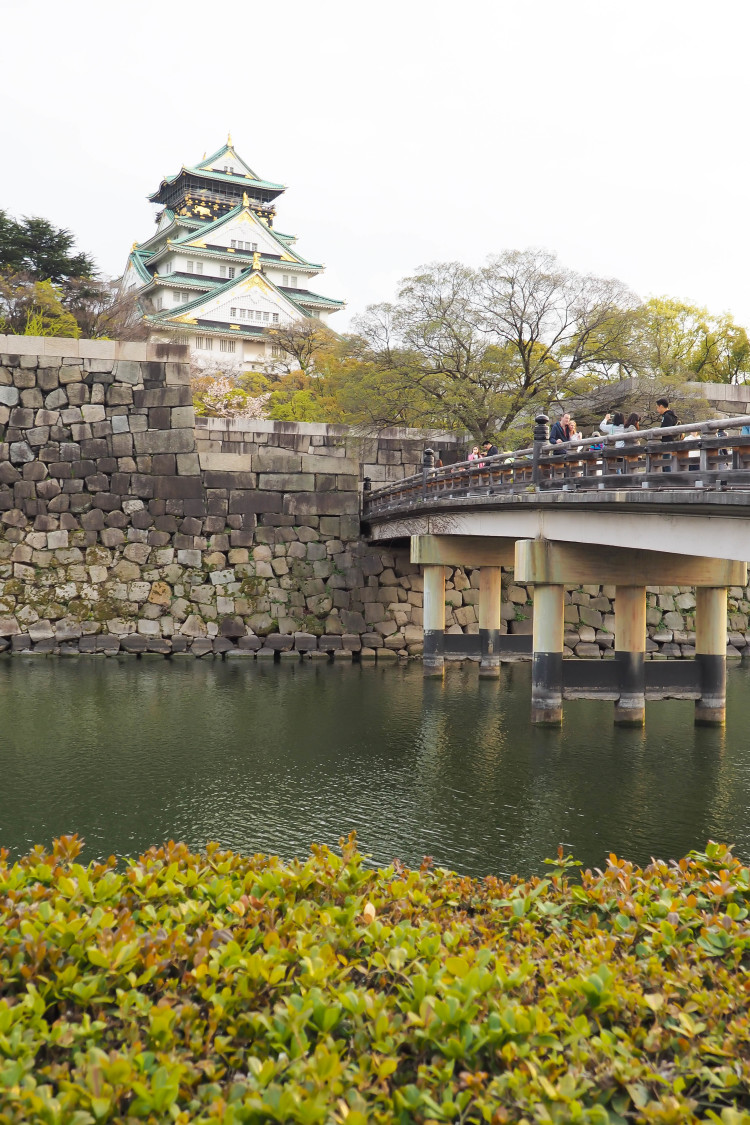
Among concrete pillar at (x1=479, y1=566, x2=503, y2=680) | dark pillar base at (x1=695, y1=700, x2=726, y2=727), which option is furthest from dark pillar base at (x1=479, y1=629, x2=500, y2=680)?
dark pillar base at (x1=695, y1=700, x2=726, y2=727)

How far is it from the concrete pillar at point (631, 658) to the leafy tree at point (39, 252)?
30202 mm

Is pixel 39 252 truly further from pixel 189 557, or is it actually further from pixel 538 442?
pixel 538 442

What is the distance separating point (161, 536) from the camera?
2614cm

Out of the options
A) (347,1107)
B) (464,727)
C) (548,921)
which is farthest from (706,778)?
(347,1107)

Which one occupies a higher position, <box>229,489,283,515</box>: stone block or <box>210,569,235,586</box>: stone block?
<box>229,489,283,515</box>: stone block

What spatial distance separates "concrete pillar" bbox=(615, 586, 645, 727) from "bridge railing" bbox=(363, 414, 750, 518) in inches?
108

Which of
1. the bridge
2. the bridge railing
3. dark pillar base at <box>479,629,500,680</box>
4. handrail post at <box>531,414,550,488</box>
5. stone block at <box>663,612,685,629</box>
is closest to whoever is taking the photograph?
the bridge railing

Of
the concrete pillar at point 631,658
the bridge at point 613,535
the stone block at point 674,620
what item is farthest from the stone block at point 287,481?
the concrete pillar at point 631,658

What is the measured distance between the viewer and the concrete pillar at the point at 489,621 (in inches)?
898

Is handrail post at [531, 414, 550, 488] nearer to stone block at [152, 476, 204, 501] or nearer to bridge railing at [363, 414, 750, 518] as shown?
bridge railing at [363, 414, 750, 518]

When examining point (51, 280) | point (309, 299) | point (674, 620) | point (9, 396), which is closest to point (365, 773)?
point (9, 396)

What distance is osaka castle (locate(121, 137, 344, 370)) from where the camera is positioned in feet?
177

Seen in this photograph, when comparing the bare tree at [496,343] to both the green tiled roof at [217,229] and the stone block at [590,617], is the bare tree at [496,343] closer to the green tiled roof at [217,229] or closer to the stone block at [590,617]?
the stone block at [590,617]

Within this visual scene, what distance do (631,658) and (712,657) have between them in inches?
64.3
